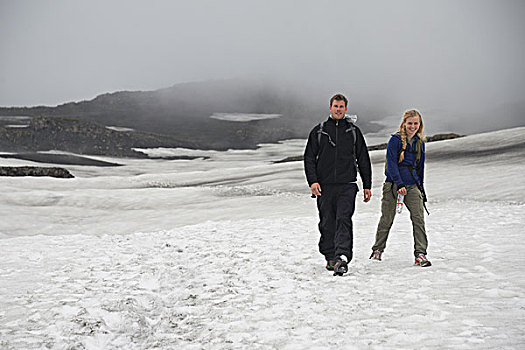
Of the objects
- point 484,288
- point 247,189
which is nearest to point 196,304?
point 484,288

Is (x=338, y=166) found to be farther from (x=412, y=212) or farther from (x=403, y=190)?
(x=412, y=212)

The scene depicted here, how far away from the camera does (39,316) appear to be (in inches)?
191

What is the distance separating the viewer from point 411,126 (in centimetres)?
683

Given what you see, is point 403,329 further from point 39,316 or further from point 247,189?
point 247,189

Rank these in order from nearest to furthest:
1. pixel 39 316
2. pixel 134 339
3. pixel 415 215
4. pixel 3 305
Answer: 1. pixel 134 339
2. pixel 39 316
3. pixel 3 305
4. pixel 415 215

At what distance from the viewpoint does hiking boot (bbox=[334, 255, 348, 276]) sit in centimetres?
646

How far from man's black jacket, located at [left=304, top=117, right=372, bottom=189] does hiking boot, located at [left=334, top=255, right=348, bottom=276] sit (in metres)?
1.20

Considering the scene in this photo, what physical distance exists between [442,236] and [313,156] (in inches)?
166

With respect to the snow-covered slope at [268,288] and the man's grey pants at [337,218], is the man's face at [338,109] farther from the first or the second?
the snow-covered slope at [268,288]

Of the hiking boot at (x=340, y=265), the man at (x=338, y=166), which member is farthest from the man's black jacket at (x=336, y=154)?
the hiking boot at (x=340, y=265)

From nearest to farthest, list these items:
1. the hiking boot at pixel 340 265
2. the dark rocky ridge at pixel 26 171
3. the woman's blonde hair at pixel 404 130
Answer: the hiking boot at pixel 340 265 → the woman's blonde hair at pixel 404 130 → the dark rocky ridge at pixel 26 171

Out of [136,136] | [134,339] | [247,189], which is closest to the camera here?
[134,339]

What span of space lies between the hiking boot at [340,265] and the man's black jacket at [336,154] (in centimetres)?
120

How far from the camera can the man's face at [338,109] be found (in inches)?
260
